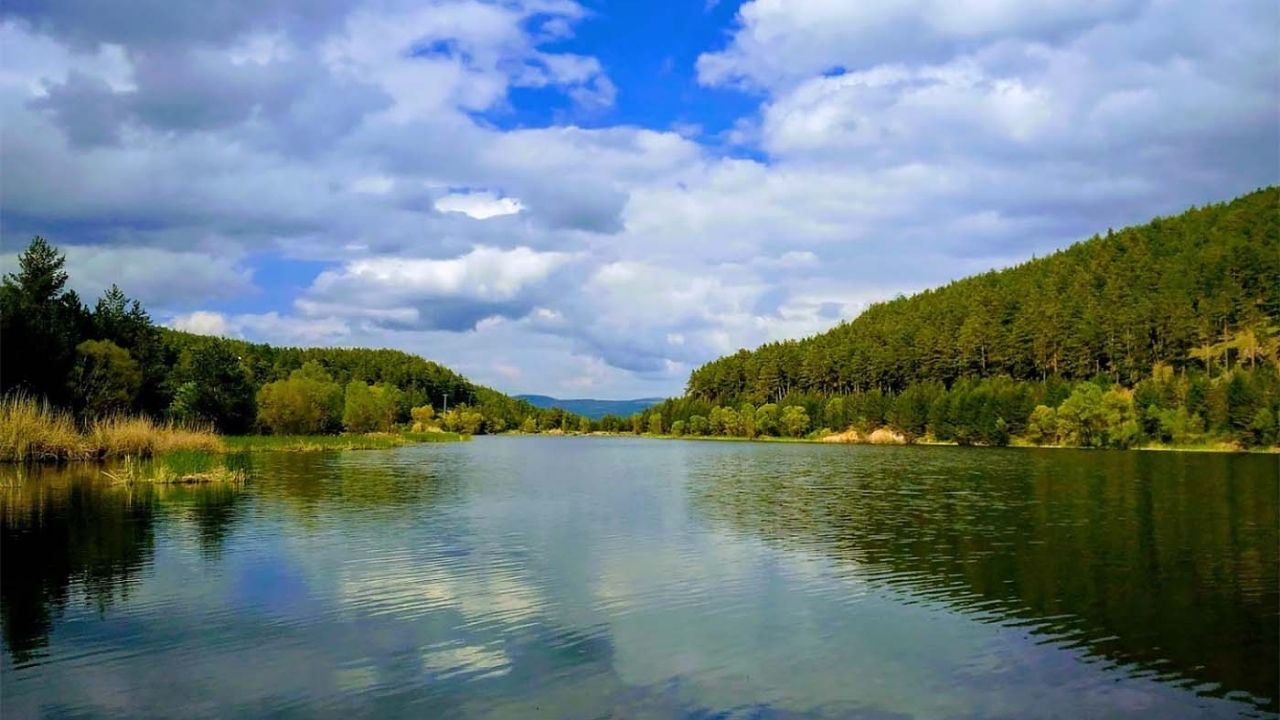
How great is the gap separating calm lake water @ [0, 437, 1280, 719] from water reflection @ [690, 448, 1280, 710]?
14 cm

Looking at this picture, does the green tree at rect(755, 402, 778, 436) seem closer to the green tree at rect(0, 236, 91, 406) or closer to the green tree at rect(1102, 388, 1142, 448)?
the green tree at rect(1102, 388, 1142, 448)

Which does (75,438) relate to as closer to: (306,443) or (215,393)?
(306,443)

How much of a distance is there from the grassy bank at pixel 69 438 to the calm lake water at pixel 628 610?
11.2 m

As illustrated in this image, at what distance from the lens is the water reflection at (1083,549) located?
16.8 metres

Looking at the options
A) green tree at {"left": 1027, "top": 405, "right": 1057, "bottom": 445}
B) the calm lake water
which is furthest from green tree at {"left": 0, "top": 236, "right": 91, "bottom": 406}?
green tree at {"left": 1027, "top": 405, "right": 1057, "bottom": 445}

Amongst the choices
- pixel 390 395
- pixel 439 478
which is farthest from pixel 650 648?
pixel 390 395

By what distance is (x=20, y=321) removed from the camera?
5978cm

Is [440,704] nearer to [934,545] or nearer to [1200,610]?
[1200,610]

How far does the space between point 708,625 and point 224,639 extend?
9785mm

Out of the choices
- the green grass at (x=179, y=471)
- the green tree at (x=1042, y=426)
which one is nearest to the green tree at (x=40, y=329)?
the green grass at (x=179, y=471)

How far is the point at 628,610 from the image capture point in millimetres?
19219

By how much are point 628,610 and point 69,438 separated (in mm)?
48471

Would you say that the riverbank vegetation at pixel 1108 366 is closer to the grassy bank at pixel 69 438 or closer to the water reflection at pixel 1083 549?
the water reflection at pixel 1083 549

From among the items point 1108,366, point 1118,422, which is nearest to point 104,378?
point 1118,422
